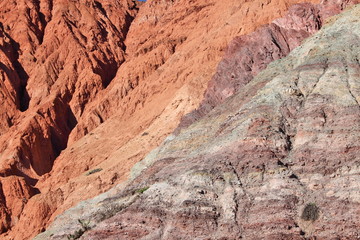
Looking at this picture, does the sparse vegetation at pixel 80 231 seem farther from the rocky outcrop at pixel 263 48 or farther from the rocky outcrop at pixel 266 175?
the rocky outcrop at pixel 263 48

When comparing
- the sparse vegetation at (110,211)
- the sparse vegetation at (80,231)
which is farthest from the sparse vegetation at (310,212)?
the sparse vegetation at (80,231)

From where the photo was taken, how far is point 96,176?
4016cm

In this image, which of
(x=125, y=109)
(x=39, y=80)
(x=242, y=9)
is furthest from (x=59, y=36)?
(x=242, y=9)

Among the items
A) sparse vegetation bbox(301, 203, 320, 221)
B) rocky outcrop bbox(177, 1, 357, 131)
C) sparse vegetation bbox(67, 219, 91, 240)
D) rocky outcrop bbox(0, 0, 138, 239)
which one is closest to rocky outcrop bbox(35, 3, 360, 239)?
sparse vegetation bbox(301, 203, 320, 221)

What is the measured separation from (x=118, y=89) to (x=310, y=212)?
36274 mm

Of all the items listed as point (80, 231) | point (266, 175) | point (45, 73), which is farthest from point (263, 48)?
point (45, 73)

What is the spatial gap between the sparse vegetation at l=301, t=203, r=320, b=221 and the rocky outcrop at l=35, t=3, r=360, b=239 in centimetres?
4

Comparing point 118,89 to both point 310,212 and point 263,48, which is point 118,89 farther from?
point 310,212

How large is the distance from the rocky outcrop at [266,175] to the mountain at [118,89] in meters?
0.21

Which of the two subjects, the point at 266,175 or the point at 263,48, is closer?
the point at 266,175

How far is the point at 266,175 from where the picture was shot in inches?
966

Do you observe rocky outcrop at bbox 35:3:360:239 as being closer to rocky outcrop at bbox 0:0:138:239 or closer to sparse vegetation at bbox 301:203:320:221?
sparse vegetation at bbox 301:203:320:221

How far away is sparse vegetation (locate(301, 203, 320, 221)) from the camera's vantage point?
72.3 feet

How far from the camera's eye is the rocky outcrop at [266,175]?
22.4m
